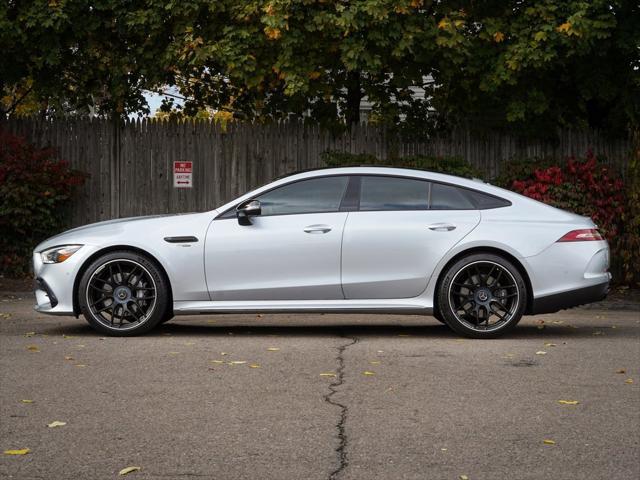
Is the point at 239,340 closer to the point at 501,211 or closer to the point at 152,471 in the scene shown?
the point at 501,211

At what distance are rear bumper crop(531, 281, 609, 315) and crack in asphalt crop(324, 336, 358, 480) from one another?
180 centimetres

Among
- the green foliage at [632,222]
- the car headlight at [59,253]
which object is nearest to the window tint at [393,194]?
the car headlight at [59,253]

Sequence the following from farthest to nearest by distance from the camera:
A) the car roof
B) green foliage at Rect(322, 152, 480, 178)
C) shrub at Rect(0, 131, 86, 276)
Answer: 1. green foliage at Rect(322, 152, 480, 178)
2. shrub at Rect(0, 131, 86, 276)
3. the car roof

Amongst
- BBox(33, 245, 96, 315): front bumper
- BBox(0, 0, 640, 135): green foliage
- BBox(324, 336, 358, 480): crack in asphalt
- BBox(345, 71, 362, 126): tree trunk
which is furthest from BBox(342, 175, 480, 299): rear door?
BBox(345, 71, 362, 126): tree trunk

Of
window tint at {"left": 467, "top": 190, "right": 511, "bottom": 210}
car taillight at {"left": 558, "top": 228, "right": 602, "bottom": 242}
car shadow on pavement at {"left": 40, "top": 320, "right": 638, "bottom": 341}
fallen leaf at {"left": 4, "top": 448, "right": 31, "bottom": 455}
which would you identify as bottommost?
fallen leaf at {"left": 4, "top": 448, "right": 31, "bottom": 455}

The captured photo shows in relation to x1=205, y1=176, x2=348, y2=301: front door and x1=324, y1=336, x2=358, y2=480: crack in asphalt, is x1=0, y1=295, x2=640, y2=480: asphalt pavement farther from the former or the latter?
x1=205, y1=176, x2=348, y2=301: front door

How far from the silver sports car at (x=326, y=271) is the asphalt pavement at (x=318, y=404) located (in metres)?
0.30

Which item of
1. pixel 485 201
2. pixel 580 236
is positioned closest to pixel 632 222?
pixel 580 236

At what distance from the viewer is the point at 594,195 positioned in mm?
16359

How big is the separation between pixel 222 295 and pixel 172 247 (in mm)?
619

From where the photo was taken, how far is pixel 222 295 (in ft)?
33.4

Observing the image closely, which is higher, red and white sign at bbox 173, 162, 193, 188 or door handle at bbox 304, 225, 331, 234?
red and white sign at bbox 173, 162, 193, 188

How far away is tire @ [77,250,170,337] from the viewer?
1014 centimetres

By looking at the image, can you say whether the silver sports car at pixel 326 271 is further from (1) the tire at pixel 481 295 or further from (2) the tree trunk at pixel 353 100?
(2) the tree trunk at pixel 353 100
